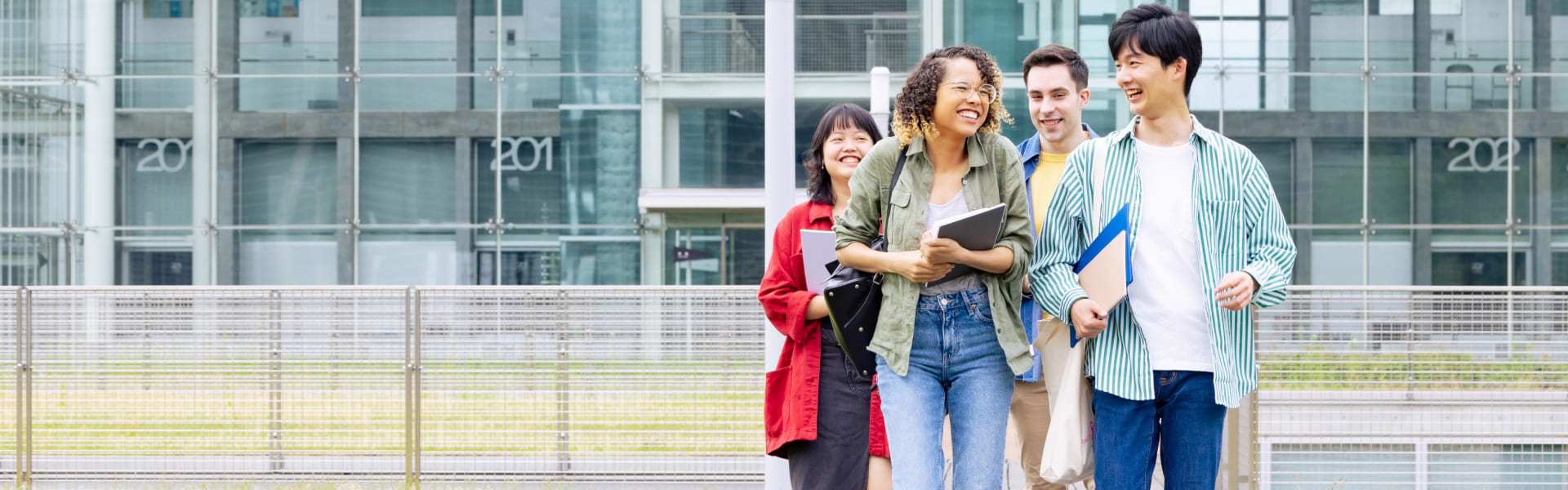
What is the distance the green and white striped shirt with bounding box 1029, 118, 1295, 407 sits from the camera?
3.59m

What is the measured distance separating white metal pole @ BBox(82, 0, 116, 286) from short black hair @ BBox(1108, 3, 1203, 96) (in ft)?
58.6

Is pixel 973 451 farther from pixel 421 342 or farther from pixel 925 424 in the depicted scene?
pixel 421 342

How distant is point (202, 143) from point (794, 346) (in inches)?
645

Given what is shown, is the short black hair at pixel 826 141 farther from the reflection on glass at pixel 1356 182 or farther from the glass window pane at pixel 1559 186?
the glass window pane at pixel 1559 186

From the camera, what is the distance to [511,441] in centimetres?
806

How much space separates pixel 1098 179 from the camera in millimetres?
3807

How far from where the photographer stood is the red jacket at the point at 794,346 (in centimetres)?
436

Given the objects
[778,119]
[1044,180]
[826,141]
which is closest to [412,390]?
[778,119]

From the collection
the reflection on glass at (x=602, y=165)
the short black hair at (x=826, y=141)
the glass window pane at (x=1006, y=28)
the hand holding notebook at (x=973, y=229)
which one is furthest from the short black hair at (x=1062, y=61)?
the reflection on glass at (x=602, y=165)

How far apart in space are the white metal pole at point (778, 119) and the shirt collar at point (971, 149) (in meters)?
1.48

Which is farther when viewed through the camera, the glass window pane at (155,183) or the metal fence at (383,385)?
the glass window pane at (155,183)

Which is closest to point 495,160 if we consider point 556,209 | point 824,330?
point 556,209

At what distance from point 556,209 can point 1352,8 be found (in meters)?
10.2

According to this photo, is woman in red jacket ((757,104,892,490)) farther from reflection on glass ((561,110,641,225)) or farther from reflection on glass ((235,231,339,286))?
reflection on glass ((235,231,339,286))
